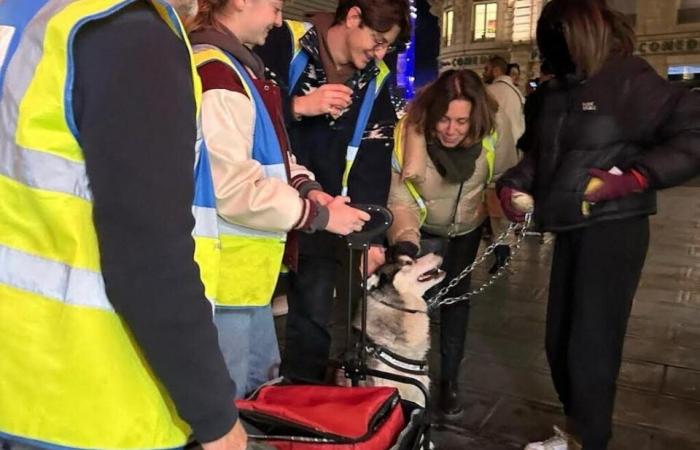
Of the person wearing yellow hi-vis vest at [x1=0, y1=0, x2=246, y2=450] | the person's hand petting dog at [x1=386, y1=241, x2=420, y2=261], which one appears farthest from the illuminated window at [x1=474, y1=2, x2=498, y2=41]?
the person wearing yellow hi-vis vest at [x1=0, y1=0, x2=246, y2=450]

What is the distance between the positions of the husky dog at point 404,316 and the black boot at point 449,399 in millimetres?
600

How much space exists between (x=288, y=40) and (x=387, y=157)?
0.77 metres

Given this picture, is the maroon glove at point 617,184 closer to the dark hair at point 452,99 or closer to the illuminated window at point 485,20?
the dark hair at point 452,99

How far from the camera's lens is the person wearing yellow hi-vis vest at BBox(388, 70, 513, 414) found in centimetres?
368

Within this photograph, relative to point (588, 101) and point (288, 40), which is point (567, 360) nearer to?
point (588, 101)

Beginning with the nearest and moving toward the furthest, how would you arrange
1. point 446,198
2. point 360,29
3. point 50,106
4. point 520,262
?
point 50,106, point 360,29, point 446,198, point 520,262

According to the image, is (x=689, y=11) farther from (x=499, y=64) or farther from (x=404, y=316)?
(x=404, y=316)

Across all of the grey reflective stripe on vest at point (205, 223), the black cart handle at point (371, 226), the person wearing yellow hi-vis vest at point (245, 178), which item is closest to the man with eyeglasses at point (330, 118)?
the black cart handle at point (371, 226)

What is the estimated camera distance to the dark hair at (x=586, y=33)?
277cm

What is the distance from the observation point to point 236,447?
4.45ft

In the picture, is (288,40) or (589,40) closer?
(589,40)

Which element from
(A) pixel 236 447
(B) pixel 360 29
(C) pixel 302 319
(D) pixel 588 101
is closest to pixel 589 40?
(D) pixel 588 101

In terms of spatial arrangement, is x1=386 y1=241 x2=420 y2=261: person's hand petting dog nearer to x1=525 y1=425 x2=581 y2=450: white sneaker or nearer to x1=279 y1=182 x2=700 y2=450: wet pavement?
x1=279 y1=182 x2=700 y2=450: wet pavement

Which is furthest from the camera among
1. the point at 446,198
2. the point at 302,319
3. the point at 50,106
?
the point at 446,198
